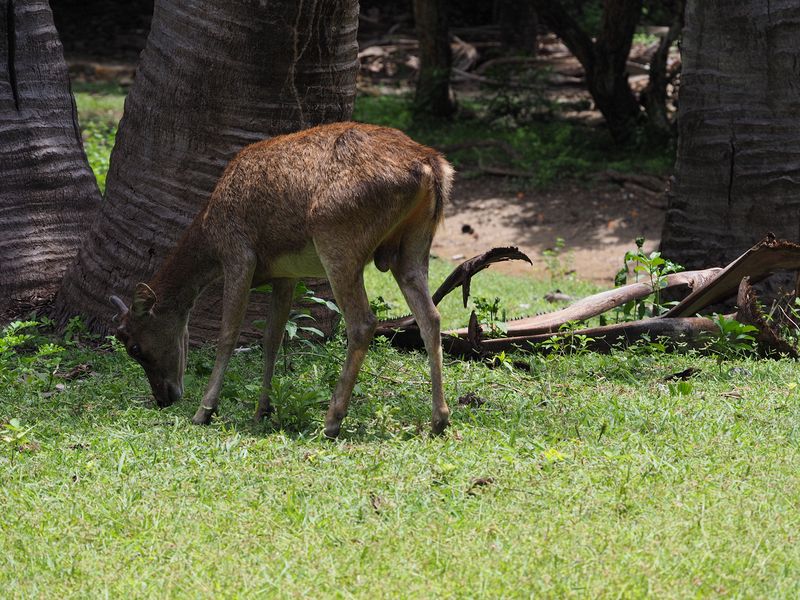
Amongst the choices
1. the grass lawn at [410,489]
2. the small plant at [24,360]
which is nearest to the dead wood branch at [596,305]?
the grass lawn at [410,489]

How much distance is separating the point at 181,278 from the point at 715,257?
12.9 ft

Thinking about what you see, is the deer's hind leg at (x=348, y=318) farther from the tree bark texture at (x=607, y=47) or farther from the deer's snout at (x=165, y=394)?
the tree bark texture at (x=607, y=47)

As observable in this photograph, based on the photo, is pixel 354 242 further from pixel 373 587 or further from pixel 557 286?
pixel 557 286

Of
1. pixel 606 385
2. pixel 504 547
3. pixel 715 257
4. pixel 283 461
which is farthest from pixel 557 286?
pixel 504 547

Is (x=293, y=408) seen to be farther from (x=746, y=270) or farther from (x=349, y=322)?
(x=746, y=270)

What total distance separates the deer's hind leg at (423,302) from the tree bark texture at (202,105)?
5.55ft

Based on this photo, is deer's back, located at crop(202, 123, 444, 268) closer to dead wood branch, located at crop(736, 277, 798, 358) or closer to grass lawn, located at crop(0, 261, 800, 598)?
grass lawn, located at crop(0, 261, 800, 598)

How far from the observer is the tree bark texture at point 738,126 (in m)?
7.68

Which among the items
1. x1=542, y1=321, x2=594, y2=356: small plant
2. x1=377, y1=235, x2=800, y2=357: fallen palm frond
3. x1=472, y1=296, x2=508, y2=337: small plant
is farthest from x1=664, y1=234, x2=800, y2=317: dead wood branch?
x1=472, y1=296, x2=508, y2=337: small plant

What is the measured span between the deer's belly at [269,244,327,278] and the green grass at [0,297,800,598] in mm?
598

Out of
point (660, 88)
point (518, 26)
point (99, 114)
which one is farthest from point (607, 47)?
point (99, 114)

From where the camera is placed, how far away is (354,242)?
526 centimetres

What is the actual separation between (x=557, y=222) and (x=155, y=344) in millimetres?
8055

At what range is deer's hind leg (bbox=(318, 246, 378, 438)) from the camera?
5285mm
